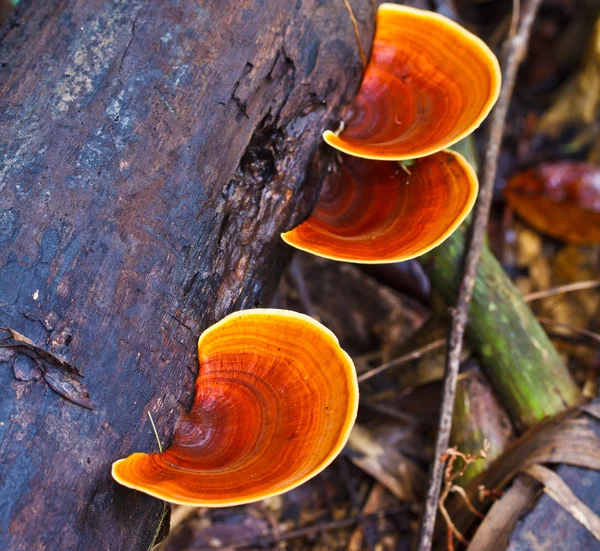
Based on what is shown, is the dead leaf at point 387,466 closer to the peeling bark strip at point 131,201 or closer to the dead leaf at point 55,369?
the peeling bark strip at point 131,201

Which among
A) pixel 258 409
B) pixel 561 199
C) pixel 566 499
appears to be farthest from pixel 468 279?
pixel 561 199

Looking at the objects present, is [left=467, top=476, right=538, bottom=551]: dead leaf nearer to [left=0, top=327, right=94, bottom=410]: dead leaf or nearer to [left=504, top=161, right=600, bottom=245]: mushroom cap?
[left=0, top=327, right=94, bottom=410]: dead leaf

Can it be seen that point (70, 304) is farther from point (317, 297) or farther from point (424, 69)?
point (317, 297)

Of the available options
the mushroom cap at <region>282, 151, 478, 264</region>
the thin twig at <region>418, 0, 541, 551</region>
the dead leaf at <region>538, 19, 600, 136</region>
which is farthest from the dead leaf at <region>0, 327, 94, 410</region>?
the dead leaf at <region>538, 19, 600, 136</region>

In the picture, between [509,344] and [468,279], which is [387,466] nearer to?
[509,344]

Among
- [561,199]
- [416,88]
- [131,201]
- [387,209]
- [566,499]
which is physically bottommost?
[561,199]

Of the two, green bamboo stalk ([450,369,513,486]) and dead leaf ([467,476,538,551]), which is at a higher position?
dead leaf ([467,476,538,551])
